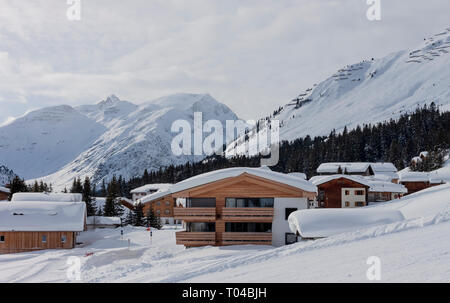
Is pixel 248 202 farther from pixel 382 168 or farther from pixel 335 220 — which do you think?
pixel 382 168

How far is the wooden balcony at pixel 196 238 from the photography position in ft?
97.9

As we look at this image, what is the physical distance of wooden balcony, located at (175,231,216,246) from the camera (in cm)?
2983

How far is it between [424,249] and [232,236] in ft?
58.4

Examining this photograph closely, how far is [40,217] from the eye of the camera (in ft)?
136

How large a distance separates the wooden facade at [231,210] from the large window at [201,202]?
26cm

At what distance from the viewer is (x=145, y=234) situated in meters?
A: 47.0

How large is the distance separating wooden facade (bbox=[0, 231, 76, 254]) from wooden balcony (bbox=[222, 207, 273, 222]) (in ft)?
63.1

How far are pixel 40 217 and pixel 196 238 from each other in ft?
66.6

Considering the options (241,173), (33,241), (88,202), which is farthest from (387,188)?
(33,241)

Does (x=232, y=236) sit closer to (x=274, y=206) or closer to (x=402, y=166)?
(x=274, y=206)

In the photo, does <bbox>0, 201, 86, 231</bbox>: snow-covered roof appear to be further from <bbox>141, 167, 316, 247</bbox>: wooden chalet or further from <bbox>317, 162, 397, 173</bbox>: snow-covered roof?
<bbox>317, 162, 397, 173</bbox>: snow-covered roof

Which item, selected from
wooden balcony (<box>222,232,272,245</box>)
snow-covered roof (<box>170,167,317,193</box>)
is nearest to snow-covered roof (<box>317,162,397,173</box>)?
snow-covered roof (<box>170,167,317,193</box>)

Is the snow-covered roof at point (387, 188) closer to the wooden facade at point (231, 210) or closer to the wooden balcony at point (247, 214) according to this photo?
the wooden facade at point (231, 210)
